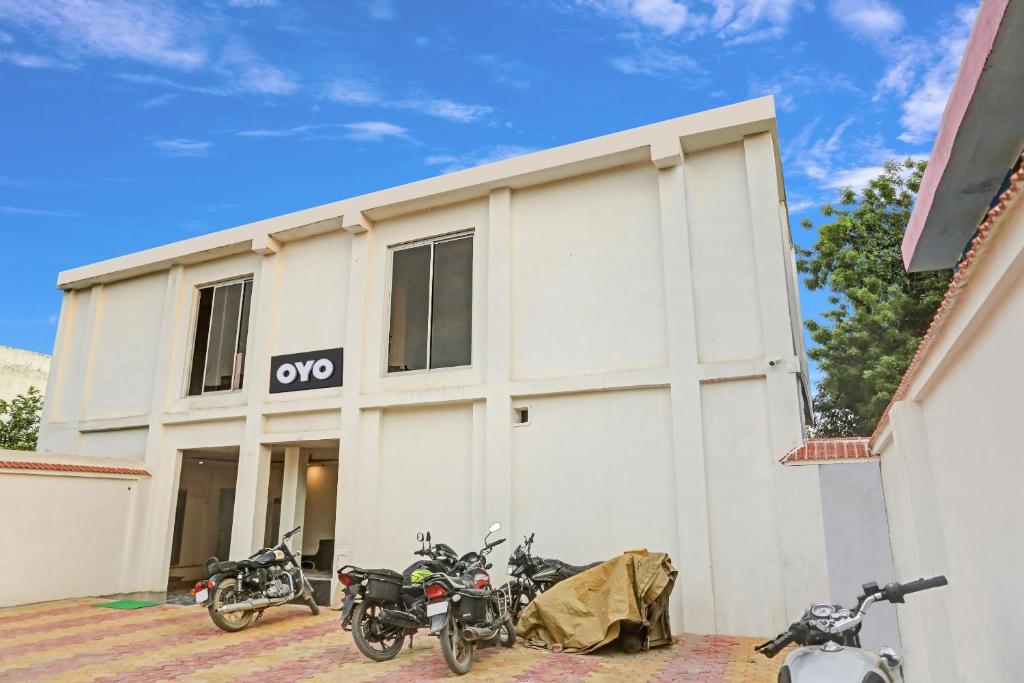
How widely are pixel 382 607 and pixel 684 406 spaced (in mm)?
4278

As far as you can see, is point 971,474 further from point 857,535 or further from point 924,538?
point 857,535

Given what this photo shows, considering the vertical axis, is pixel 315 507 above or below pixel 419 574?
above

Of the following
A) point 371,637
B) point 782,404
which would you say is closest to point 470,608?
point 371,637

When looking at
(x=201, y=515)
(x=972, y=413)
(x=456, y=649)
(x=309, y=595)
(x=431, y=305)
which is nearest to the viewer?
(x=972, y=413)

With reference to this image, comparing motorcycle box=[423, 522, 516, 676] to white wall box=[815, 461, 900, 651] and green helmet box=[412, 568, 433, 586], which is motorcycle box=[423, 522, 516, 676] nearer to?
green helmet box=[412, 568, 433, 586]

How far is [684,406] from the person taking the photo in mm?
8406

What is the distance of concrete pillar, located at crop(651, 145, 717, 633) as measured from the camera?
7.89 meters

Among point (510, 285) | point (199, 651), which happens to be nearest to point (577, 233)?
point (510, 285)

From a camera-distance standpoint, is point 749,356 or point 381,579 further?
point 749,356

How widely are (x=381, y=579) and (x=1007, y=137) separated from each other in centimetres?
619

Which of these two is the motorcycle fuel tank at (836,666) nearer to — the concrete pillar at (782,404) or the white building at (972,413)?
the white building at (972,413)

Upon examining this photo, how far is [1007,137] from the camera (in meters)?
4.50

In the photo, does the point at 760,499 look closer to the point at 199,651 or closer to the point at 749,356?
the point at 749,356

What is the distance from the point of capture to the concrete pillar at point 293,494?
11.3 meters
